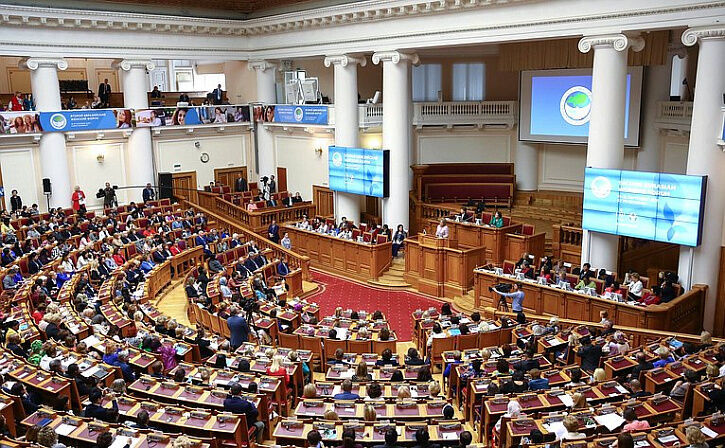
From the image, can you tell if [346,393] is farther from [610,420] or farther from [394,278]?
[394,278]

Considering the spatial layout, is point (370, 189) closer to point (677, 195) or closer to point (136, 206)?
point (136, 206)

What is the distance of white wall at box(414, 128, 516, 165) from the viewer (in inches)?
932

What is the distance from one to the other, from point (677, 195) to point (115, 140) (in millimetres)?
18532

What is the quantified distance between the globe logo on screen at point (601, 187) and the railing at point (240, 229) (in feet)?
25.8

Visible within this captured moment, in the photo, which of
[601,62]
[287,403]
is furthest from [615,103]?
[287,403]

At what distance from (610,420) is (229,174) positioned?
20.9 metres

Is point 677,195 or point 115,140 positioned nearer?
Result: point 677,195

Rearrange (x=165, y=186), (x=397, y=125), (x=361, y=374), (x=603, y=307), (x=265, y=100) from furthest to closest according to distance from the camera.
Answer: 1. (x=265, y=100)
2. (x=165, y=186)
3. (x=397, y=125)
4. (x=603, y=307)
5. (x=361, y=374)

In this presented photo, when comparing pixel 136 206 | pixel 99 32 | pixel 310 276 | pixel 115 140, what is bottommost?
pixel 310 276

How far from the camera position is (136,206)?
21875 millimetres

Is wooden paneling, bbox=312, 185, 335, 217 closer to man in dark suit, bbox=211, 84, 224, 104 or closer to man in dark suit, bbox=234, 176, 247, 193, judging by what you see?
man in dark suit, bbox=234, 176, 247, 193

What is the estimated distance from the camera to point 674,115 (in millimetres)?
17906

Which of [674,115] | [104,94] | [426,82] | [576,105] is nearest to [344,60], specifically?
[426,82]

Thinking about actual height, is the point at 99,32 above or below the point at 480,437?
above
